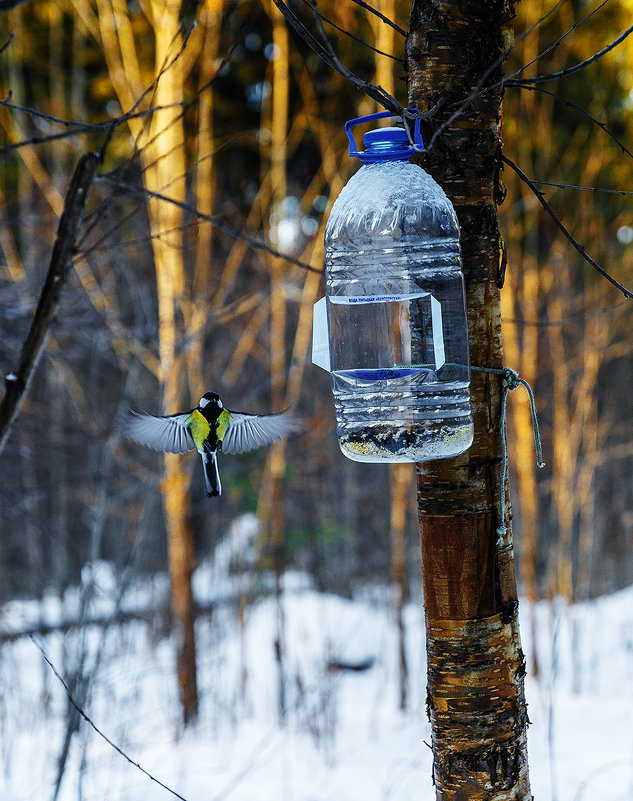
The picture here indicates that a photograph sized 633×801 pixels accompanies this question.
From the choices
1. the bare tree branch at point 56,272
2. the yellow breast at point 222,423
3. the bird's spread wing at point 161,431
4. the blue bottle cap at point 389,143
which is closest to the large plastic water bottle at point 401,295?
the blue bottle cap at point 389,143

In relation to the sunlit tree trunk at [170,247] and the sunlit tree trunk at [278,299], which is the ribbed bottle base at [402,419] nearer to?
the sunlit tree trunk at [170,247]

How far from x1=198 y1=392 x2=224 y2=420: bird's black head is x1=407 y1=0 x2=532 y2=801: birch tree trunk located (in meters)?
0.55

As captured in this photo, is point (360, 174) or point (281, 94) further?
point (281, 94)

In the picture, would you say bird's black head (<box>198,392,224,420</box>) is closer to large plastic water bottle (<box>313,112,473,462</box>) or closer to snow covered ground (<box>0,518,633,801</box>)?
large plastic water bottle (<box>313,112,473,462</box>)

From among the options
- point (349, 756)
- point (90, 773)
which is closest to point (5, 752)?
point (90, 773)

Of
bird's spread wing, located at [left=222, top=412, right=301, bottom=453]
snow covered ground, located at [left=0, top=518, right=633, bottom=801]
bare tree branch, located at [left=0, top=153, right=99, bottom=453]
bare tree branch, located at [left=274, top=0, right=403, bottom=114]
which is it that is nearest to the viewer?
bare tree branch, located at [left=274, top=0, right=403, bottom=114]

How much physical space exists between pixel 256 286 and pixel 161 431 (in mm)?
5520

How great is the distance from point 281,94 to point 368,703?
496cm

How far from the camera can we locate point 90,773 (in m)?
3.99

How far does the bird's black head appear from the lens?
189 centimetres

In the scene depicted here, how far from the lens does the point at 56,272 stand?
6.10 ft

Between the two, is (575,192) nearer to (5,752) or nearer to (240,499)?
(240,499)

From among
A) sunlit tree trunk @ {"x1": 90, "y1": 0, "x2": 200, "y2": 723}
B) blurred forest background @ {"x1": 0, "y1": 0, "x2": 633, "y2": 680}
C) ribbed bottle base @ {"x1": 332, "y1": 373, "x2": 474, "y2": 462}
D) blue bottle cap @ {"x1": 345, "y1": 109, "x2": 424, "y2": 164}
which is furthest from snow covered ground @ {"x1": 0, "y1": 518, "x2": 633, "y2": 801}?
blue bottle cap @ {"x1": 345, "y1": 109, "x2": 424, "y2": 164}

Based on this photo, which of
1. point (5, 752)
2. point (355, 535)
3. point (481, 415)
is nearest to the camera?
point (481, 415)
